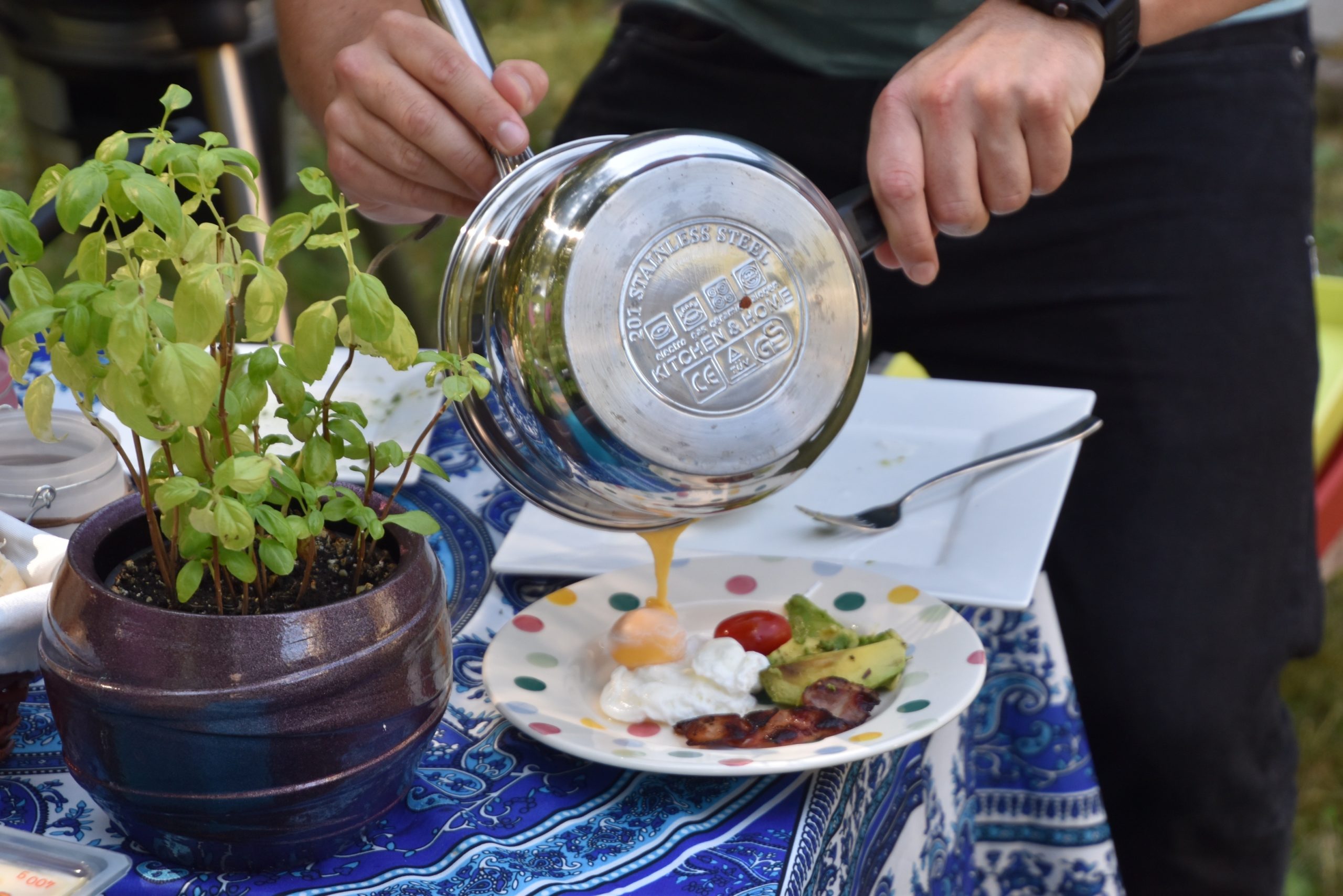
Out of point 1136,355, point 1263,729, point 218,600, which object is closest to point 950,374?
point 1136,355

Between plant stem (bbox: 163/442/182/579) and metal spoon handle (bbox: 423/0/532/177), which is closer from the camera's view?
plant stem (bbox: 163/442/182/579)

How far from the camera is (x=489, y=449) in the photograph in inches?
25.4

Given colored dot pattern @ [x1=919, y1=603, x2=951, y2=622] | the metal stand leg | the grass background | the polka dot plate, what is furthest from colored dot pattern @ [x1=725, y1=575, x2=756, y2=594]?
the metal stand leg

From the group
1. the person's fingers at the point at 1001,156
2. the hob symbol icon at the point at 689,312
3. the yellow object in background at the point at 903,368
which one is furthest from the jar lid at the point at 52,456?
the yellow object in background at the point at 903,368

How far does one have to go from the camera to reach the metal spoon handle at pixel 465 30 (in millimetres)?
775

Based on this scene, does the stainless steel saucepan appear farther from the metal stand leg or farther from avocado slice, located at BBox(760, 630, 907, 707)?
the metal stand leg

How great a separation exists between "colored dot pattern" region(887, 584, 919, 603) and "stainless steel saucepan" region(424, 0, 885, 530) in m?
0.10

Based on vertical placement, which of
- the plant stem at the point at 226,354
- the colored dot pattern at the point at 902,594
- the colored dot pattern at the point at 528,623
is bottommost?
the colored dot pattern at the point at 902,594

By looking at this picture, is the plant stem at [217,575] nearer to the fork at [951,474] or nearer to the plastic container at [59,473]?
the plastic container at [59,473]

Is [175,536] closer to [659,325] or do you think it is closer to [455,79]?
[659,325]

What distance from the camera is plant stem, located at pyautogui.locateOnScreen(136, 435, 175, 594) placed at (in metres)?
0.48

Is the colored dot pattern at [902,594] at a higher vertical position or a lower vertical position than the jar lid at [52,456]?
lower

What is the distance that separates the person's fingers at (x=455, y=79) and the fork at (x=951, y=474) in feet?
1.02

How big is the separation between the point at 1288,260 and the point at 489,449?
0.84 m
